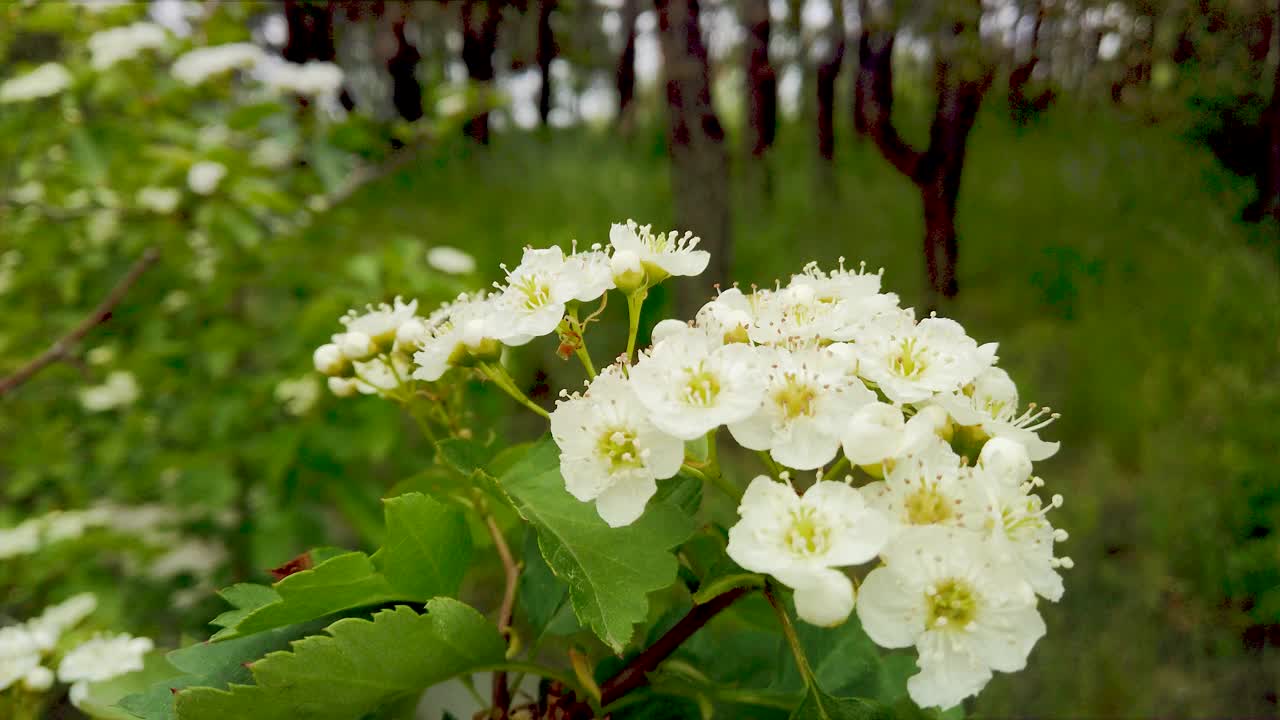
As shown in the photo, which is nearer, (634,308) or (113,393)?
(634,308)

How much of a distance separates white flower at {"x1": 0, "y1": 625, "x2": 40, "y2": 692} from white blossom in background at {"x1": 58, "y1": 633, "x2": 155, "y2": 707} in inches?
1.0

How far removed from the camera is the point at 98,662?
0.75m

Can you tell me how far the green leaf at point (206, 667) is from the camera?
51 centimetres

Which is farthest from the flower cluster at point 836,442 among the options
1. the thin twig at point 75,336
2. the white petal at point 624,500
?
the thin twig at point 75,336

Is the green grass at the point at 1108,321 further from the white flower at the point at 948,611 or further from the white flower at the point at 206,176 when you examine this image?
the white flower at the point at 948,611

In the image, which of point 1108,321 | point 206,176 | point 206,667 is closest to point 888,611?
point 206,667

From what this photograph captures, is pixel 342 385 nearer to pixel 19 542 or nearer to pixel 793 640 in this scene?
pixel 793 640

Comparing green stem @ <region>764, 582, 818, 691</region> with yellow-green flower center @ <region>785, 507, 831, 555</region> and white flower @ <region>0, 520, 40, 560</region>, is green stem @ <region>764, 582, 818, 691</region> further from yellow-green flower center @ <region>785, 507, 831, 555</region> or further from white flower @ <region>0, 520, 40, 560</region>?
white flower @ <region>0, 520, 40, 560</region>

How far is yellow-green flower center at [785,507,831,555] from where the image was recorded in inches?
18.4

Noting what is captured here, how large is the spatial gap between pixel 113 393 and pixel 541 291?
1.84m

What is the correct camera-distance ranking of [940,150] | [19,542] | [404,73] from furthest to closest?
[404,73]
[19,542]
[940,150]

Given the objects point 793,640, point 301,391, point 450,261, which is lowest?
point 301,391

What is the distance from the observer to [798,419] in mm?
499

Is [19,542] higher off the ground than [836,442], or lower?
lower
